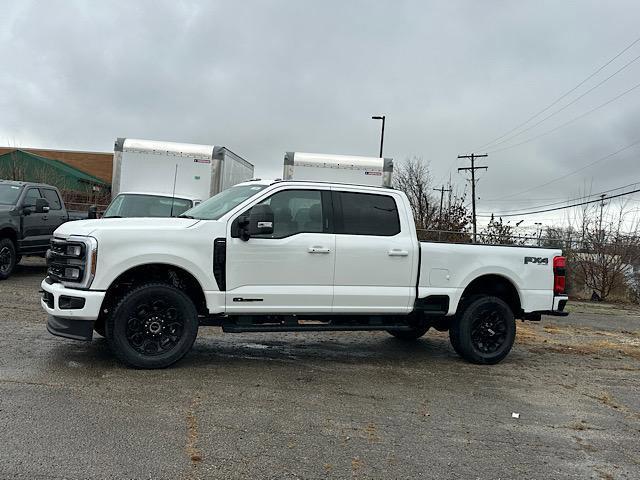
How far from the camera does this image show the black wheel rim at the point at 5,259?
439 inches

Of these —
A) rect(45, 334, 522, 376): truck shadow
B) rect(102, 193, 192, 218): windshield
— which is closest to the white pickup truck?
rect(45, 334, 522, 376): truck shadow

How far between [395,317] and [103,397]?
3.49 m

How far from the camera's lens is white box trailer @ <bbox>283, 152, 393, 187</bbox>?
12680mm

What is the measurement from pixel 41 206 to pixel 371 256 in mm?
8140

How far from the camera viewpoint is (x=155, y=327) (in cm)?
573

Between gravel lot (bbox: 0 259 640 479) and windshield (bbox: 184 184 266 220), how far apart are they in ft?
5.47

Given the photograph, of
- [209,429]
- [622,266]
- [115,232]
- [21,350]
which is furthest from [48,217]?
[622,266]

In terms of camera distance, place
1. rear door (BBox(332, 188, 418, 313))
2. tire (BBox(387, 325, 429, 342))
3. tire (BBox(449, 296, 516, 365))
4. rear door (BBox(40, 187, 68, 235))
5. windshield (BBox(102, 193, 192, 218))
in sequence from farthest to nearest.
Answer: rear door (BBox(40, 187, 68, 235))
windshield (BBox(102, 193, 192, 218))
tire (BBox(387, 325, 429, 342))
tire (BBox(449, 296, 516, 365))
rear door (BBox(332, 188, 418, 313))

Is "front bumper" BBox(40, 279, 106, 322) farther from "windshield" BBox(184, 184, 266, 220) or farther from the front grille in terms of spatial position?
"windshield" BBox(184, 184, 266, 220)

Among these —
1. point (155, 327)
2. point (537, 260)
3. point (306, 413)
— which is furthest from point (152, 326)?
point (537, 260)

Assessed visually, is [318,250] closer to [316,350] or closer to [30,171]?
[316,350]

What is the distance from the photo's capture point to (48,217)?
40.8 feet

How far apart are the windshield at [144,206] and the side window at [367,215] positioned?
17.9ft

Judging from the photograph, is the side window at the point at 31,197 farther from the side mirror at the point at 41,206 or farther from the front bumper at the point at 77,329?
the front bumper at the point at 77,329
